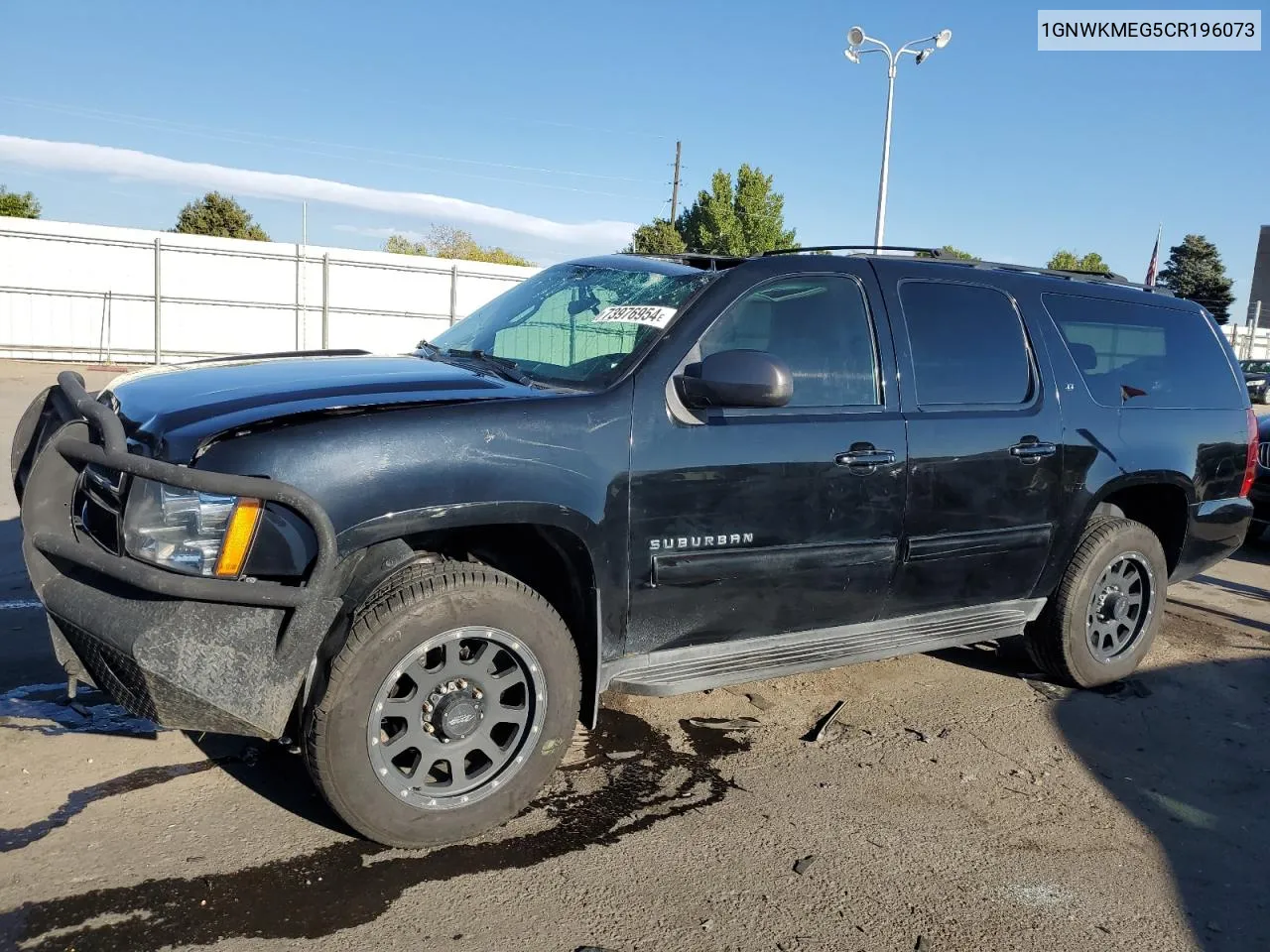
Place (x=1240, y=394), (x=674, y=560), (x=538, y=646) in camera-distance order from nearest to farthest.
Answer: (x=538, y=646) < (x=674, y=560) < (x=1240, y=394)

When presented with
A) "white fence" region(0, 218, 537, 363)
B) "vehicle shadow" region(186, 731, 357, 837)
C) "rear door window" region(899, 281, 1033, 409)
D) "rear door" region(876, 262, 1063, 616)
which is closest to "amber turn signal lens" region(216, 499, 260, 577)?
"vehicle shadow" region(186, 731, 357, 837)

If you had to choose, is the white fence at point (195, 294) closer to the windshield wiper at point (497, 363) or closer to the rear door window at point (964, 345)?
the windshield wiper at point (497, 363)

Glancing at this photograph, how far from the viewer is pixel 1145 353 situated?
187 inches

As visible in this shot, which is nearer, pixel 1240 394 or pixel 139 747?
pixel 139 747

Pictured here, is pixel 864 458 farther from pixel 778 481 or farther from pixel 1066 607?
pixel 1066 607

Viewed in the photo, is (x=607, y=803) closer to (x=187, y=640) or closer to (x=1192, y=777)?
(x=187, y=640)

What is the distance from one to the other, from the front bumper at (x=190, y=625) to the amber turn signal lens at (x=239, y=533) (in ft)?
0.24

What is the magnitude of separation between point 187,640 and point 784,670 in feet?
6.78

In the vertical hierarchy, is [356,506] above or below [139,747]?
above

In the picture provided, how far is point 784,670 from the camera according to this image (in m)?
3.63

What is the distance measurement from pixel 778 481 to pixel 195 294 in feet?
64.6

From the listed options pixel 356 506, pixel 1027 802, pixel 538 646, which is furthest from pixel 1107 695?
pixel 356 506

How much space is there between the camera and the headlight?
2609mm

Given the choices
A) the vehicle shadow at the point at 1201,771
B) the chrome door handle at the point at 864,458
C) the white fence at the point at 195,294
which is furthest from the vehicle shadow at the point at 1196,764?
the white fence at the point at 195,294
